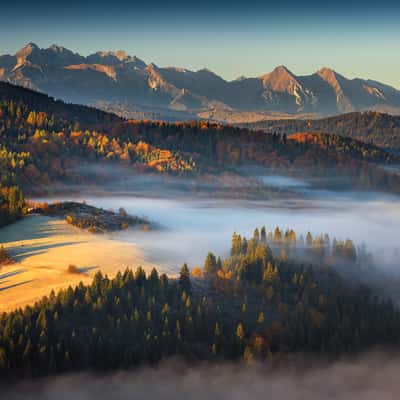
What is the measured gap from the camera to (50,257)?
10769 cm

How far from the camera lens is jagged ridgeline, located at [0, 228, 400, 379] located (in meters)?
86.4

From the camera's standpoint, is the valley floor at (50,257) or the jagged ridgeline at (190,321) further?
the valley floor at (50,257)

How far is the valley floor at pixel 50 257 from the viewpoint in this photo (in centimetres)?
9394

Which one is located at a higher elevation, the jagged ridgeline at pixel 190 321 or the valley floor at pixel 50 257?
the valley floor at pixel 50 257

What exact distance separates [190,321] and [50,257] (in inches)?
904

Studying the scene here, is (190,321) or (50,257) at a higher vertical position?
(50,257)

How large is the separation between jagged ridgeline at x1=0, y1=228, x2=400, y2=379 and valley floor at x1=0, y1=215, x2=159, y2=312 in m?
4.27

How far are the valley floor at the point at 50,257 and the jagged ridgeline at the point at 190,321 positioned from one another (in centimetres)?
427

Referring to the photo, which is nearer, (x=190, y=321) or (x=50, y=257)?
(x=190, y=321)

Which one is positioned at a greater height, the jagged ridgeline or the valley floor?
the valley floor

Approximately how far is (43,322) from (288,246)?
10292cm

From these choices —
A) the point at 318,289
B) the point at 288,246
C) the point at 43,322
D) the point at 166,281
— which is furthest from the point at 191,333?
the point at 288,246

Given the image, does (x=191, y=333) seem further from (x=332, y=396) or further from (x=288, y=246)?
(x=288, y=246)

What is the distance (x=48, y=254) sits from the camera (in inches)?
4301
